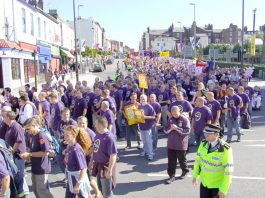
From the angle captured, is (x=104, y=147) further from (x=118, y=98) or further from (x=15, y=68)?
(x=15, y=68)

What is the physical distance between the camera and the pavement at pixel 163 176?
7.20m

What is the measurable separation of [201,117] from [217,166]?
394 centimetres

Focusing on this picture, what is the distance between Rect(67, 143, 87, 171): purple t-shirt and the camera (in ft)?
17.1

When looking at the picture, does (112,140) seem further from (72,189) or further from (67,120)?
(67,120)

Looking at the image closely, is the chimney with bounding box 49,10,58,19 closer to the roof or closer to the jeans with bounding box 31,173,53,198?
the roof

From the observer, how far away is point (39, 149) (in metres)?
5.63

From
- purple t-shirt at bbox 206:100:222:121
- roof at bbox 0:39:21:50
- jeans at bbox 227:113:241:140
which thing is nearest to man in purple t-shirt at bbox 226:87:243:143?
jeans at bbox 227:113:241:140

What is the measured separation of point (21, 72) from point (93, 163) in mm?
26203

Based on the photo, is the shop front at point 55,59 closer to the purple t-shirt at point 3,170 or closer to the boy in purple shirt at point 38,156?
the boy in purple shirt at point 38,156

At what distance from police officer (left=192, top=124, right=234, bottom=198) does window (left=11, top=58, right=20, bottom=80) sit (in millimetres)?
25150

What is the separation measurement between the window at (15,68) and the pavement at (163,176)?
1933 centimetres

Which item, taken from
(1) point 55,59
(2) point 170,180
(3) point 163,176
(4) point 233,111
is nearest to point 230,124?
(4) point 233,111

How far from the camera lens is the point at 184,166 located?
7980 mm

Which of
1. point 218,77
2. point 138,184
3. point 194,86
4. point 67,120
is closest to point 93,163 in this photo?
point 67,120
